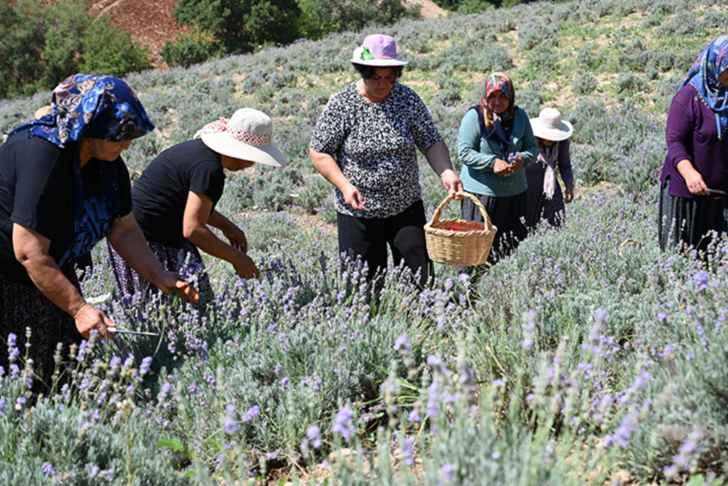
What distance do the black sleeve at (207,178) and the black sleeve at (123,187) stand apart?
1.36ft

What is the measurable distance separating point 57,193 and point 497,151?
11.2 feet

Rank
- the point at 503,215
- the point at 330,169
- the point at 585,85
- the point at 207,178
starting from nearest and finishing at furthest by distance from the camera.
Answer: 1. the point at 207,178
2. the point at 330,169
3. the point at 503,215
4. the point at 585,85

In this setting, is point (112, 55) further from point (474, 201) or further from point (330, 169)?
point (474, 201)

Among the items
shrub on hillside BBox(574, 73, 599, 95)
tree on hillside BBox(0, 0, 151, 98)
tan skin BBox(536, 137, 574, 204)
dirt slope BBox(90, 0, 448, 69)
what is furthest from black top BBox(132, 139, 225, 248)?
dirt slope BBox(90, 0, 448, 69)

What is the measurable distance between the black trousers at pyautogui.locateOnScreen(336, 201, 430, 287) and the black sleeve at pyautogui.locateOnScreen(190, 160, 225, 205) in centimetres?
98

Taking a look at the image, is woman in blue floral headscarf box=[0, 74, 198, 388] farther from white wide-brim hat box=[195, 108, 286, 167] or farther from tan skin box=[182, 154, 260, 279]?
white wide-brim hat box=[195, 108, 286, 167]

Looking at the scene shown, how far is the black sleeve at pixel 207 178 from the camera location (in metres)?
3.03

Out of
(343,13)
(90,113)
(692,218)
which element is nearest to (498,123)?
(692,218)

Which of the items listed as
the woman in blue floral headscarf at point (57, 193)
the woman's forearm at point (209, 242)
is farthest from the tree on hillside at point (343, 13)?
the woman in blue floral headscarf at point (57, 193)

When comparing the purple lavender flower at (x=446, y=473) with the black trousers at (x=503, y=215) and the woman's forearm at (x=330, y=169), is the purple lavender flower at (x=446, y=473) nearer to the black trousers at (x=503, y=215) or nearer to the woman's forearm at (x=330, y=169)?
the woman's forearm at (x=330, y=169)

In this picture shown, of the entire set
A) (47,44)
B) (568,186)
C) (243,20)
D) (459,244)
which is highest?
(243,20)

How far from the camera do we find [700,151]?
3730mm

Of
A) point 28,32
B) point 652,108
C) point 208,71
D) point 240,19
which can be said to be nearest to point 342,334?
point 652,108

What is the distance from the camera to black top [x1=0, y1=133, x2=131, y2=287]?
2.11 m
